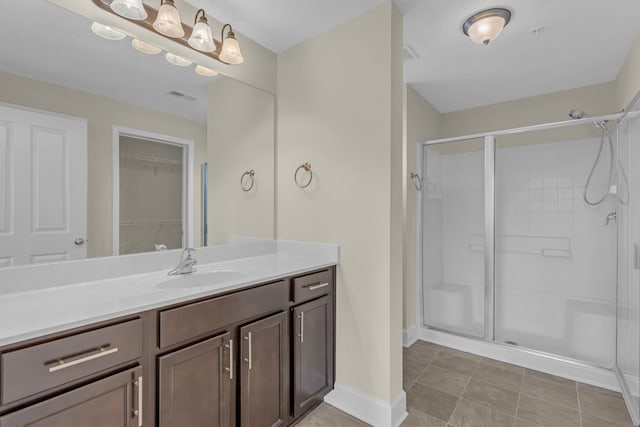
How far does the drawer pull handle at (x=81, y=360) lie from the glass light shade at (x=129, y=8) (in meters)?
1.51

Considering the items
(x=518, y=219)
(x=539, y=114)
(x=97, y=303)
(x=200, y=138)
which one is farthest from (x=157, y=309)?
(x=539, y=114)

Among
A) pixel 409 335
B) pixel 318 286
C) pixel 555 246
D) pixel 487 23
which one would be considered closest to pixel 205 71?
pixel 318 286

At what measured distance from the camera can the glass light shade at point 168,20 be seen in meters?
1.50

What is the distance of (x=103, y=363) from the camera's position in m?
0.99

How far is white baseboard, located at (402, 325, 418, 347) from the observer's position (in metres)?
2.82

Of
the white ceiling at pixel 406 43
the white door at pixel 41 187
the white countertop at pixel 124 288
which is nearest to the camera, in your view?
the white countertop at pixel 124 288

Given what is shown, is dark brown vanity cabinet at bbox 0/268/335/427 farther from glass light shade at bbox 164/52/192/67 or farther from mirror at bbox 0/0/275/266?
glass light shade at bbox 164/52/192/67

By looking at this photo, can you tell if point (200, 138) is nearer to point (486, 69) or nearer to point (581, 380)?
point (486, 69)

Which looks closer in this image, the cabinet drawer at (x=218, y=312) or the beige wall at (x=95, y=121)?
the cabinet drawer at (x=218, y=312)

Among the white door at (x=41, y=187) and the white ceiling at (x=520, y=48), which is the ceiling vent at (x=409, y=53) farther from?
the white door at (x=41, y=187)

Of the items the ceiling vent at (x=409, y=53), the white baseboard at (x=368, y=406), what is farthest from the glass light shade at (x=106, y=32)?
the white baseboard at (x=368, y=406)

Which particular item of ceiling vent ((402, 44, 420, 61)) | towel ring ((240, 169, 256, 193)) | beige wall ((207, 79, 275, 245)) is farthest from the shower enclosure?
towel ring ((240, 169, 256, 193))

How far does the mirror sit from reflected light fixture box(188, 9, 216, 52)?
20cm

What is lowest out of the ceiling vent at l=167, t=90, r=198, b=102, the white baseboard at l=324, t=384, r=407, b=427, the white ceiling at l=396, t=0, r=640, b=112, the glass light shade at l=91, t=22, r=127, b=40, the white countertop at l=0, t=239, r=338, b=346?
the white baseboard at l=324, t=384, r=407, b=427
